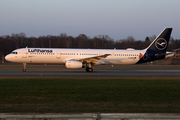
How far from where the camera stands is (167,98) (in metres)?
10.5

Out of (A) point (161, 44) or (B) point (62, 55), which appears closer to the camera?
(B) point (62, 55)

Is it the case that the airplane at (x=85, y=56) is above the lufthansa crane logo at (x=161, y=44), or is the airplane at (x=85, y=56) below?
below

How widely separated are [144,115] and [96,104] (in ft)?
12.6

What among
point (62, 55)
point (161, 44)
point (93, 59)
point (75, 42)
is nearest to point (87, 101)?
point (93, 59)

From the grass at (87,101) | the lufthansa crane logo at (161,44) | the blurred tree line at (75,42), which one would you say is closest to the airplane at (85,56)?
the lufthansa crane logo at (161,44)

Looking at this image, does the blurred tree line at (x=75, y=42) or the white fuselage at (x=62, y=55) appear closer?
the white fuselage at (x=62, y=55)

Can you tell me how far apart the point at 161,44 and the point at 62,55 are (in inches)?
554

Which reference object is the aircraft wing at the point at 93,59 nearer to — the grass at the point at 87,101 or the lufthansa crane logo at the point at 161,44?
the lufthansa crane logo at the point at 161,44

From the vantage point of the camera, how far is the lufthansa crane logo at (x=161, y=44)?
98.1ft

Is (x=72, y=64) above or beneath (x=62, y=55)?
beneath

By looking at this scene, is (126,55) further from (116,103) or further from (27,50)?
(116,103)

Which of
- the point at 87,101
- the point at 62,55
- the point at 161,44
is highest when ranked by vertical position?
the point at 161,44

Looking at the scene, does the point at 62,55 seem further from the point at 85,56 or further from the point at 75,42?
the point at 75,42

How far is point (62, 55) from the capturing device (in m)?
27.2
